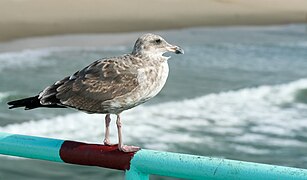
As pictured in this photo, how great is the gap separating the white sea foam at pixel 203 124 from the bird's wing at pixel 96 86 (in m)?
6.07

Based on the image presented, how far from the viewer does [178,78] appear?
14508mm

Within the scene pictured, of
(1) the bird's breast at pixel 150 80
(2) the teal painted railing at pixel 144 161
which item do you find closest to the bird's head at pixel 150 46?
(1) the bird's breast at pixel 150 80

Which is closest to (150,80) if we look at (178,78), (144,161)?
(144,161)

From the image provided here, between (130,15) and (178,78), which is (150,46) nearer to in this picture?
(178,78)

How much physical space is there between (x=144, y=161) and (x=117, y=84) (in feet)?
1.96

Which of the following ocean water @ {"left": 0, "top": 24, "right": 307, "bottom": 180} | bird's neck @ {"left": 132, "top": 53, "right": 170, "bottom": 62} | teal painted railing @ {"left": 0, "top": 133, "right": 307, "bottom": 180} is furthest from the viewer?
ocean water @ {"left": 0, "top": 24, "right": 307, "bottom": 180}

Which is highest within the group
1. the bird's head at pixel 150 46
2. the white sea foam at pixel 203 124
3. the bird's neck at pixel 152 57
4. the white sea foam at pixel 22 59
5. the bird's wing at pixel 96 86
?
the white sea foam at pixel 22 59

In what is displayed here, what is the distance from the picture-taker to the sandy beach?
25.1 meters

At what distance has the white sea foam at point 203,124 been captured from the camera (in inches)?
363

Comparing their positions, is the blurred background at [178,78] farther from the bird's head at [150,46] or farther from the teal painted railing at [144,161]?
the teal painted railing at [144,161]

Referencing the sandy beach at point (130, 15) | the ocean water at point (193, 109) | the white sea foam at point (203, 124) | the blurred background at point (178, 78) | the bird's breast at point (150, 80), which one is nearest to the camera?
the bird's breast at point (150, 80)

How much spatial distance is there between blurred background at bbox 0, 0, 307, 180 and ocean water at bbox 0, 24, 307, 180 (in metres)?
0.02

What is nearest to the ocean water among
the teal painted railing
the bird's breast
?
the bird's breast

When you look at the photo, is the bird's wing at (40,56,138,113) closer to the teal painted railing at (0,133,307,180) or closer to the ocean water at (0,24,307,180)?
the teal painted railing at (0,133,307,180)
